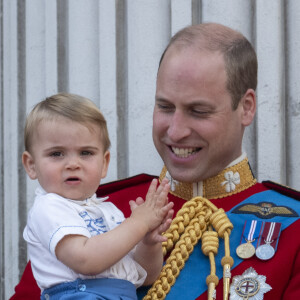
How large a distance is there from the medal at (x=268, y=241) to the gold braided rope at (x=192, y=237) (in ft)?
0.32

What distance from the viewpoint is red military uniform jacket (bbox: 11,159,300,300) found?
2033 mm

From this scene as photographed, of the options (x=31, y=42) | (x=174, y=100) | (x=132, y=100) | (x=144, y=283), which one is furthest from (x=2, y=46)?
(x=144, y=283)

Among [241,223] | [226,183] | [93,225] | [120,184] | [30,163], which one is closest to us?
[93,225]

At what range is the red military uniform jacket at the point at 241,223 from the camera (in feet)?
6.67

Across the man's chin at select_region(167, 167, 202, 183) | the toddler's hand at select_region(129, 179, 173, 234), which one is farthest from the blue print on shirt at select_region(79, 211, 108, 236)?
the man's chin at select_region(167, 167, 202, 183)

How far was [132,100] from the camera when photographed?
10.3ft

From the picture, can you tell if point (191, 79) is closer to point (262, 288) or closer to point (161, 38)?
point (262, 288)

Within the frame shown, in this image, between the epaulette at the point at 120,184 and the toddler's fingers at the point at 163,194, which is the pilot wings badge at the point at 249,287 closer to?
the toddler's fingers at the point at 163,194

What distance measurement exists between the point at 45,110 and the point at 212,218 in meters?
0.59

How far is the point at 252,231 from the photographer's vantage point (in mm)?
2121

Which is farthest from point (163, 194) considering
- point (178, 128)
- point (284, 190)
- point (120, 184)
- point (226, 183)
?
point (120, 184)

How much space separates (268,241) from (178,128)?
0.43m

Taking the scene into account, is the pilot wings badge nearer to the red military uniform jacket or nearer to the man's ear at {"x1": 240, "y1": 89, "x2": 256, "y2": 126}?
the red military uniform jacket

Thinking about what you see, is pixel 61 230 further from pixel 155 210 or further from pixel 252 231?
pixel 252 231
